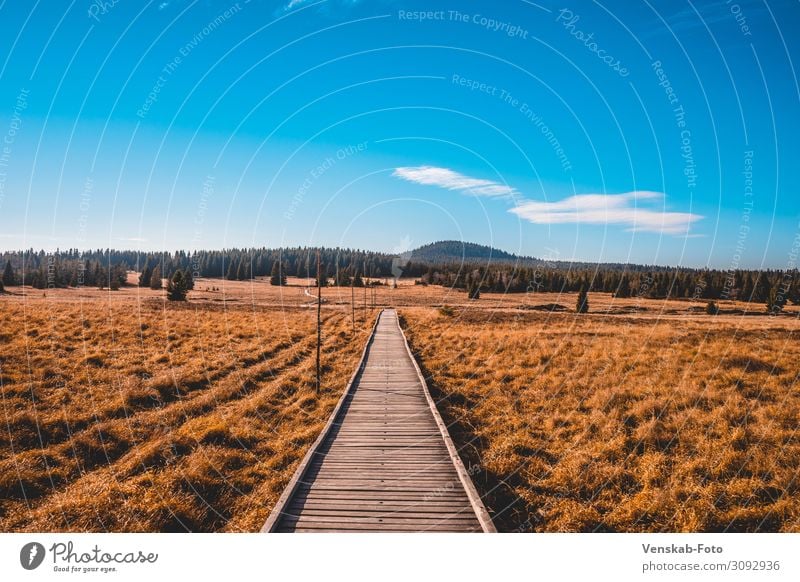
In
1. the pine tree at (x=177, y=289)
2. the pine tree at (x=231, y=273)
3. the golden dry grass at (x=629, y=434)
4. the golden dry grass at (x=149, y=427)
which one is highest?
the pine tree at (x=231, y=273)

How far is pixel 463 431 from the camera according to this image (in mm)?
10992

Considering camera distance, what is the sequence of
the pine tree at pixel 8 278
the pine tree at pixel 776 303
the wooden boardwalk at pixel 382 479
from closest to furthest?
the wooden boardwalk at pixel 382 479 < the pine tree at pixel 776 303 < the pine tree at pixel 8 278

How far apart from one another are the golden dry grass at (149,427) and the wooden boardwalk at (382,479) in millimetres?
988

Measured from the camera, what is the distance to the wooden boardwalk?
20.4 feet

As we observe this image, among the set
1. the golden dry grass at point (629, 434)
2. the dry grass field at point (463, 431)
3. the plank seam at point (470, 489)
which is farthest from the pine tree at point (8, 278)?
the plank seam at point (470, 489)

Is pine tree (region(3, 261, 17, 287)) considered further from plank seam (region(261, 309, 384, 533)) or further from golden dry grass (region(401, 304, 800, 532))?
plank seam (region(261, 309, 384, 533))

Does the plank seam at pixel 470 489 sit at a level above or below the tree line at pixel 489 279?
below

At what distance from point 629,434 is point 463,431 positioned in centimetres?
417

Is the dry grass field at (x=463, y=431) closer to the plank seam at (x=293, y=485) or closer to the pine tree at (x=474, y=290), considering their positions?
the plank seam at (x=293, y=485)

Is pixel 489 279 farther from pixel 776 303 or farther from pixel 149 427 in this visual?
pixel 149 427

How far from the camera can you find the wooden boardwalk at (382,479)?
623 cm

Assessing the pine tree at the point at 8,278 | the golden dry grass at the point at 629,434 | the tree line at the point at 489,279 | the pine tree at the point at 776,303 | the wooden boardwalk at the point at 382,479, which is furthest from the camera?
the tree line at the point at 489,279

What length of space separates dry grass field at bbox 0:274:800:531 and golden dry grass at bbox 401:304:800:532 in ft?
0.15

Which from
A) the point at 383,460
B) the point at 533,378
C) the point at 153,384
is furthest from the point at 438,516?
the point at 153,384
